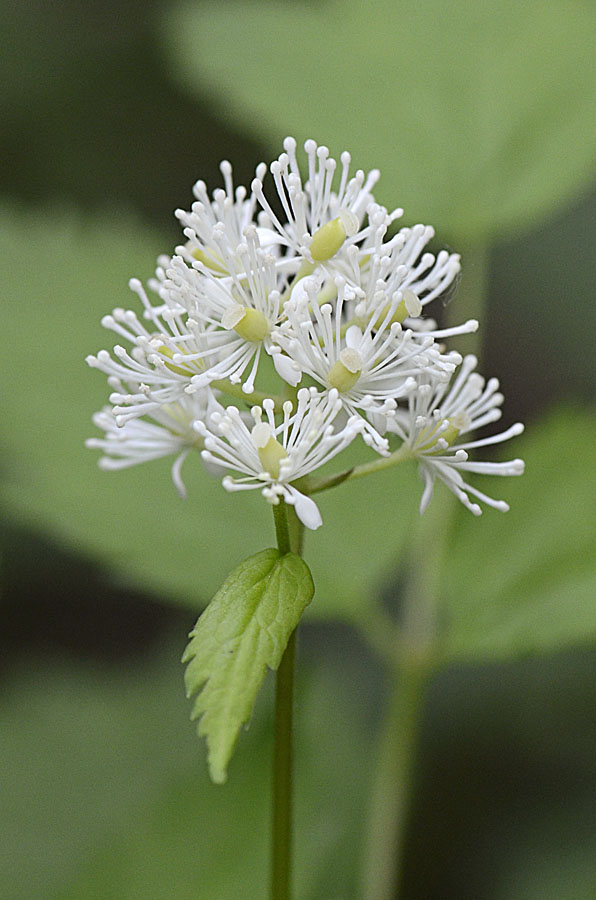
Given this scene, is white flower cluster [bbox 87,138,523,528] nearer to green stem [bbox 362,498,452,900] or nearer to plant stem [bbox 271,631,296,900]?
plant stem [bbox 271,631,296,900]

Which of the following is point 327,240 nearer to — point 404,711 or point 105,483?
point 105,483

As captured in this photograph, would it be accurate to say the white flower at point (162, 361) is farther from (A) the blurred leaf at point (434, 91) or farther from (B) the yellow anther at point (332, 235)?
(A) the blurred leaf at point (434, 91)

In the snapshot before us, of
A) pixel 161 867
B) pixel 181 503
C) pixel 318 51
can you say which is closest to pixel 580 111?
pixel 318 51

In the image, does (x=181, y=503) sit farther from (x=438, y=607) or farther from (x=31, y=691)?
(x=31, y=691)

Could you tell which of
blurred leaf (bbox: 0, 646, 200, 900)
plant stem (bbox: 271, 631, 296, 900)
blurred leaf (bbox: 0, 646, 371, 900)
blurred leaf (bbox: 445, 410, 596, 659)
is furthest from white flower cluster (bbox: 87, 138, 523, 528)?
blurred leaf (bbox: 0, 646, 200, 900)

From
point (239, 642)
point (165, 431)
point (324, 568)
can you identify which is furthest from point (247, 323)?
point (324, 568)

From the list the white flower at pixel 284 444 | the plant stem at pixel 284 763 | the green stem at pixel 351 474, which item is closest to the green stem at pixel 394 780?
the plant stem at pixel 284 763
